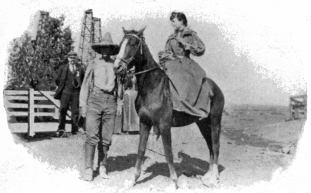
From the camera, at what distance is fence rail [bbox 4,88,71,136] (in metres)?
5.42

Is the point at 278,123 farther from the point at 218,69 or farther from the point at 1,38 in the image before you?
the point at 1,38

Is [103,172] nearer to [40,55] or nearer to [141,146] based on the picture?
[141,146]

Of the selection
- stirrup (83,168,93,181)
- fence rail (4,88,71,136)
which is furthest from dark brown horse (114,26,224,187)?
fence rail (4,88,71,136)

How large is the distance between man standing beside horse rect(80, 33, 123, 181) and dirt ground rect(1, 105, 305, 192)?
1.40ft

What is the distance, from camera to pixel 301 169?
5.37 meters

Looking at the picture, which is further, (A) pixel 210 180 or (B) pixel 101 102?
(A) pixel 210 180

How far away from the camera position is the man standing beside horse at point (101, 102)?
4.65 meters

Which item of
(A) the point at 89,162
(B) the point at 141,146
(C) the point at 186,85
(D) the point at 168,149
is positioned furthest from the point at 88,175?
(C) the point at 186,85

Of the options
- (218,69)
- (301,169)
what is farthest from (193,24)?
(301,169)

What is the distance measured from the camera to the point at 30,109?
5855mm

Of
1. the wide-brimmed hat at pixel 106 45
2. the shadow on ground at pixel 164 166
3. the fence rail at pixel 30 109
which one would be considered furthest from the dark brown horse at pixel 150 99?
the fence rail at pixel 30 109

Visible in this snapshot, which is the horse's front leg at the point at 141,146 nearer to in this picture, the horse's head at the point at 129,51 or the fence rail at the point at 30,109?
the horse's head at the point at 129,51

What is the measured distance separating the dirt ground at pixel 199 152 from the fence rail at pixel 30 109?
0.22 m

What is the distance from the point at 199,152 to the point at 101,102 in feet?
→ 7.06
